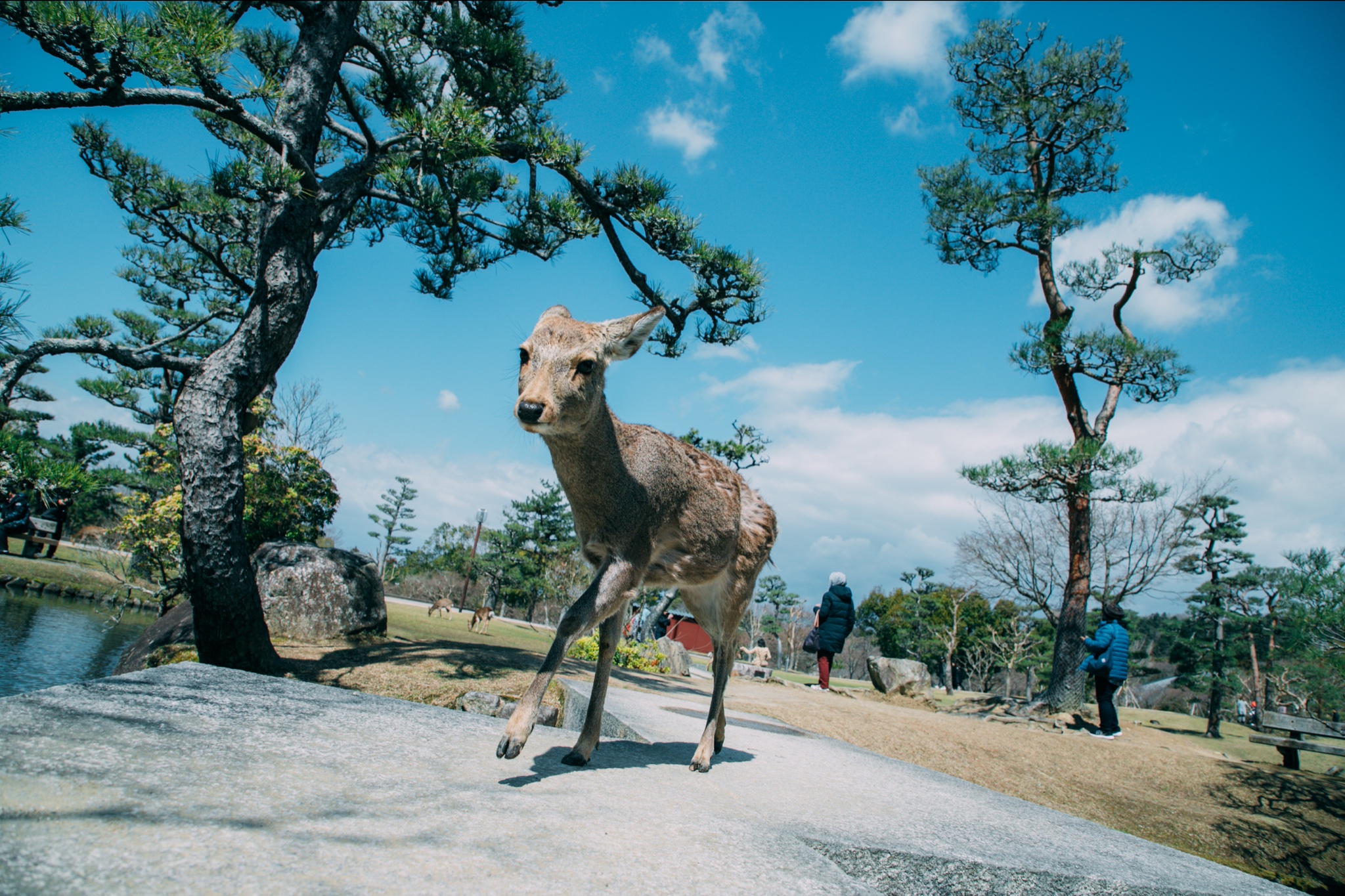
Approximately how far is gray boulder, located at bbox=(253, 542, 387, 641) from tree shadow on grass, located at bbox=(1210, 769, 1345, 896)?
10.3m

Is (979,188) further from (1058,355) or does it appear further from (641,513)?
(641,513)

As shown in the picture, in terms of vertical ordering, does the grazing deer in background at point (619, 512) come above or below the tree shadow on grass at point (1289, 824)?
above

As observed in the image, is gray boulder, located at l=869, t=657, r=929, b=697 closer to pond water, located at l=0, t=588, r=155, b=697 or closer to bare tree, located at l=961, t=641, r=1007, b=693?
pond water, located at l=0, t=588, r=155, b=697

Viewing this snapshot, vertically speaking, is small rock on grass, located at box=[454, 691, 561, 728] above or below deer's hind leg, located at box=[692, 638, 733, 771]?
below

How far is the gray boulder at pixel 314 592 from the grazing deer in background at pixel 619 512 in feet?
20.6

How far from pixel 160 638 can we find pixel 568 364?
7.37 metres

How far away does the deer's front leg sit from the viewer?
9.11ft

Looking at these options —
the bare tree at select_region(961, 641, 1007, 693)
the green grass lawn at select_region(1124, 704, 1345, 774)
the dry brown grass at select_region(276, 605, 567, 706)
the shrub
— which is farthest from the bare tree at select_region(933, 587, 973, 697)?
the dry brown grass at select_region(276, 605, 567, 706)

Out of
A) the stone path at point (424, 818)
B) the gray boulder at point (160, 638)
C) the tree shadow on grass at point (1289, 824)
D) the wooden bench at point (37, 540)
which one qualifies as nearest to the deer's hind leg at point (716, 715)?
the stone path at point (424, 818)

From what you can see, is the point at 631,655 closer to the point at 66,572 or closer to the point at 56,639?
the point at 56,639

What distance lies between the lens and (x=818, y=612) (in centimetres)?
1466

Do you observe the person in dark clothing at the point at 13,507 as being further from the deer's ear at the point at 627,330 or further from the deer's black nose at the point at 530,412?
the deer's ear at the point at 627,330

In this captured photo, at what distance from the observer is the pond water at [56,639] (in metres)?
7.13

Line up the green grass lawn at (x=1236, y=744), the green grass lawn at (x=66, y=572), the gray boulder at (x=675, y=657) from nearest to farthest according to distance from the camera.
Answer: the green grass lawn at (x=1236, y=744) → the gray boulder at (x=675, y=657) → the green grass lawn at (x=66, y=572)
